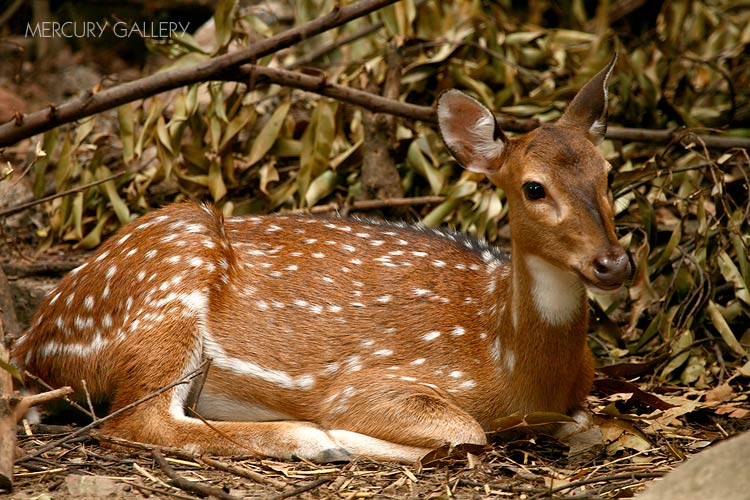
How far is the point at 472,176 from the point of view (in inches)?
318

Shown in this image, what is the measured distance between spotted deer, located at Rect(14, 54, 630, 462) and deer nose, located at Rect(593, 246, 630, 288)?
212mm

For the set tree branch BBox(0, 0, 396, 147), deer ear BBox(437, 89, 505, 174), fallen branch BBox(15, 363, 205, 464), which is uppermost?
tree branch BBox(0, 0, 396, 147)

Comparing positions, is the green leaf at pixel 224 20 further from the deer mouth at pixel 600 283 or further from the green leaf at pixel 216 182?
the deer mouth at pixel 600 283

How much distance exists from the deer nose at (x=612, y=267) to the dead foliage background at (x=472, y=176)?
97cm

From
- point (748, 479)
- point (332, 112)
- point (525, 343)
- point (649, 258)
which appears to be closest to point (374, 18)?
point (332, 112)

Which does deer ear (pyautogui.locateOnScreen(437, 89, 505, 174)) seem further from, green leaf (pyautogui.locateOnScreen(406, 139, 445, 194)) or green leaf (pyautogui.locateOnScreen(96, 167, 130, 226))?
green leaf (pyautogui.locateOnScreen(96, 167, 130, 226))

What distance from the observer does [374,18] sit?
29.3 ft

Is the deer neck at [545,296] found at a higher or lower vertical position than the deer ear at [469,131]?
lower

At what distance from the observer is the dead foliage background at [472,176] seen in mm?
5441

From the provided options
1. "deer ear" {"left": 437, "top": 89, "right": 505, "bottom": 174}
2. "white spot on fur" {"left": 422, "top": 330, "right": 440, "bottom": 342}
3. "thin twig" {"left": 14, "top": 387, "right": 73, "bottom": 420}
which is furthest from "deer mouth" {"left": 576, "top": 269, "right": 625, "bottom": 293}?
"thin twig" {"left": 14, "top": 387, "right": 73, "bottom": 420}

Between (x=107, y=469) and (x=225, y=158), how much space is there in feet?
12.3

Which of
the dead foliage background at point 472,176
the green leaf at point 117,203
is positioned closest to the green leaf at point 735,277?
the dead foliage background at point 472,176

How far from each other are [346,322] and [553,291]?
125 cm

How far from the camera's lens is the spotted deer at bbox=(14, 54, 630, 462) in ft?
17.6
